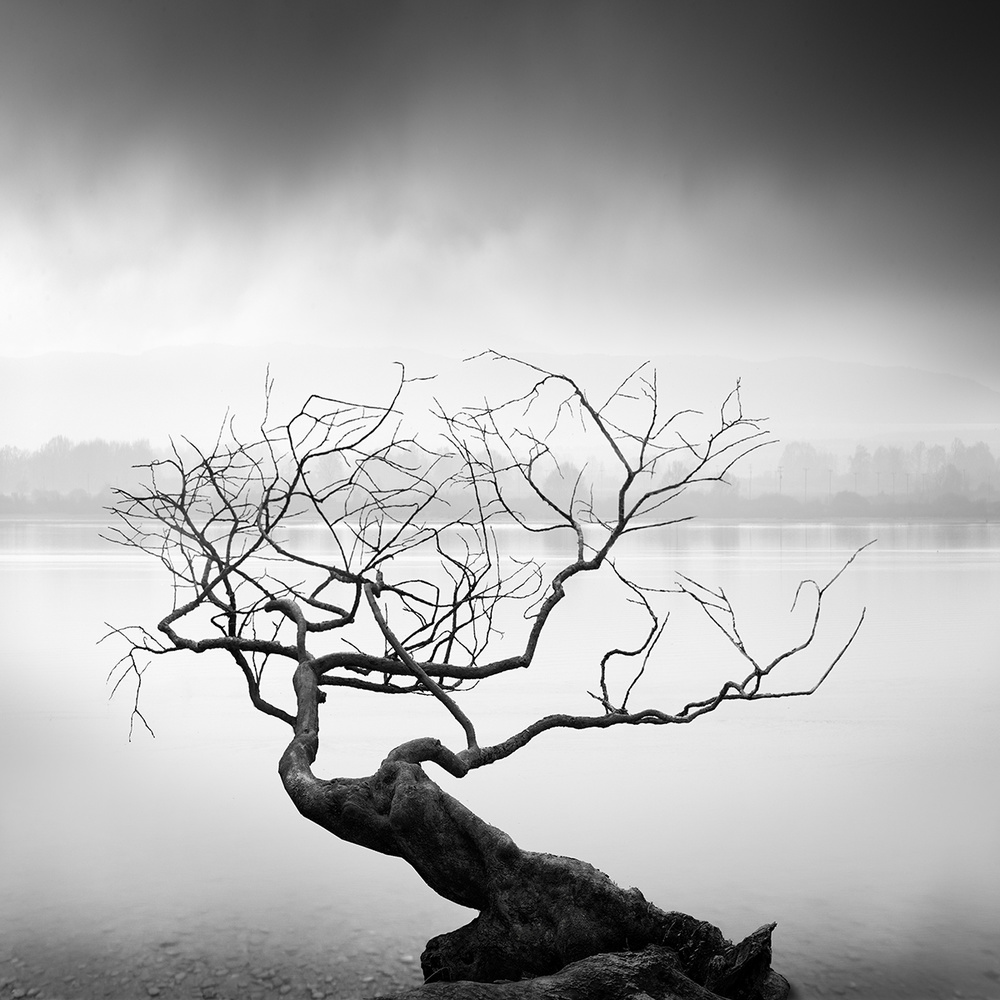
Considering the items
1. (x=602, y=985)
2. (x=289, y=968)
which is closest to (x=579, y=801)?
(x=289, y=968)

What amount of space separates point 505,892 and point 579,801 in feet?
11.4

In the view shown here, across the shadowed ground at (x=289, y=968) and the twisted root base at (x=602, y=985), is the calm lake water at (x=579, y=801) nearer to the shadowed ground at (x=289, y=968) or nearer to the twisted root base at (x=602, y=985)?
the shadowed ground at (x=289, y=968)

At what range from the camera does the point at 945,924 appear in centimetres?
472

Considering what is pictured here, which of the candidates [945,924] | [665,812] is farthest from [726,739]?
[945,924]

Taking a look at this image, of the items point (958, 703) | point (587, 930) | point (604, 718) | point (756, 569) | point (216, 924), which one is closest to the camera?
point (587, 930)

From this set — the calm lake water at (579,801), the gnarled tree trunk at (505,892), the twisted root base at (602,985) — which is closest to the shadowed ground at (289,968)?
the calm lake water at (579,801)

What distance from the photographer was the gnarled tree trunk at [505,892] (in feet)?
10.6

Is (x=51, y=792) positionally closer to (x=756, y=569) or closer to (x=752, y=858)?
(x=752, y=858)

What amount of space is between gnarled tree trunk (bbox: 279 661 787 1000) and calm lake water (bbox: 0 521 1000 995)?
1.23m

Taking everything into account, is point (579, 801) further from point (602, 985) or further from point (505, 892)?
point (602, 985)

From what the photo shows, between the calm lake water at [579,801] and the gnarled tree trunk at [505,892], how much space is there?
1234 millimetres

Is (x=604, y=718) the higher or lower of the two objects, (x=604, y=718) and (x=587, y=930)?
the higher

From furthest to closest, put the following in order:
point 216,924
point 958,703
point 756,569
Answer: point 756,569, point 958,703, point 216,924

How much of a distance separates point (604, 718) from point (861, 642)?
418 inches
